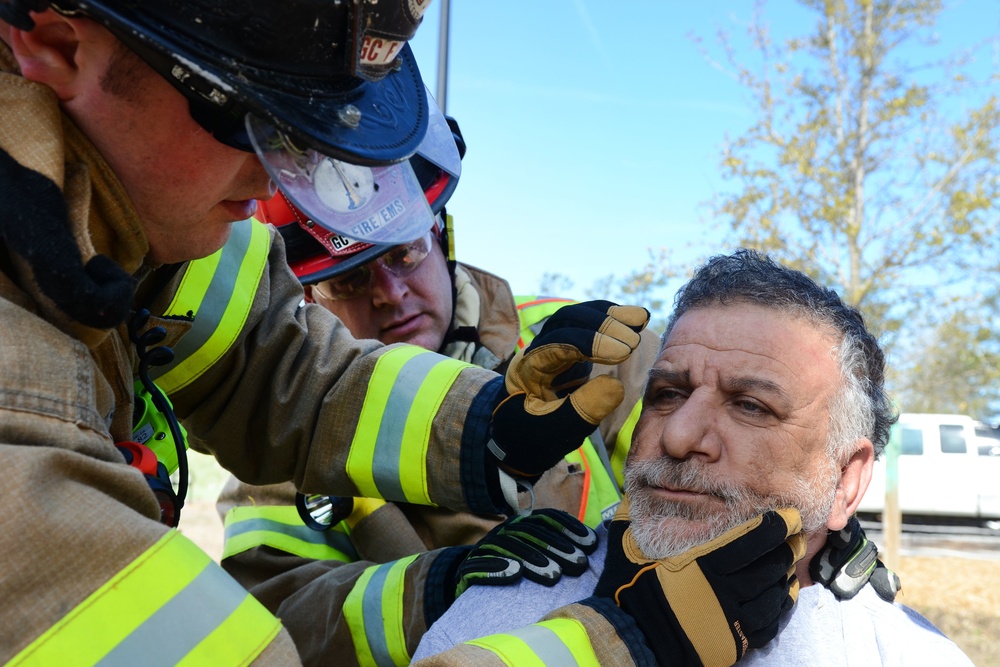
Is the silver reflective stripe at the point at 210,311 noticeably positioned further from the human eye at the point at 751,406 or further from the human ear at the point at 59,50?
the human eye at the point at 751,406

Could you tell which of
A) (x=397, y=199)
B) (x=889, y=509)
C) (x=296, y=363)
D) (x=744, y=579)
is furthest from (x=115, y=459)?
(x=889, y=509)

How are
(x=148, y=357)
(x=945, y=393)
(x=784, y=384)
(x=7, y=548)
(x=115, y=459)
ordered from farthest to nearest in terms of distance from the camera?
(x=945, y=393), (x=784, y=384), (x=148, y=357), (x=115, y=459), (x=7, y=548)

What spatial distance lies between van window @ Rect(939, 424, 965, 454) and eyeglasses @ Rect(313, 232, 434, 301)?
14497 mm

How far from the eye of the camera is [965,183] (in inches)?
394

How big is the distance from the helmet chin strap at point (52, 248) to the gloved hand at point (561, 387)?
3.32ft

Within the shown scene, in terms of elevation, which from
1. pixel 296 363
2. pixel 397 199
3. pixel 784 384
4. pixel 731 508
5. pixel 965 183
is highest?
pixel 397 199

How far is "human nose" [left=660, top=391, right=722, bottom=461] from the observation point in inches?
91.3

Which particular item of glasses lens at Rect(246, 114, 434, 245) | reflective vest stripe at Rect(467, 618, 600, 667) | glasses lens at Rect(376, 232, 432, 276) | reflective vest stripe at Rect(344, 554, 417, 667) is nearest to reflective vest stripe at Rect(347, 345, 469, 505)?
reflective vest stripe at Rect(344, 554, 417, 667)

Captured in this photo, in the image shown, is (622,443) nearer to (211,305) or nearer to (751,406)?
(751,406)

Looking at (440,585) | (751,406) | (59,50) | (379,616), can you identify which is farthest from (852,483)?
(59,50)

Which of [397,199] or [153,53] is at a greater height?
[153,53]

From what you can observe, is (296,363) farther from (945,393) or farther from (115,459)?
(945,393)

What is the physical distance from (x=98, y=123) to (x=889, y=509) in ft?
29.9

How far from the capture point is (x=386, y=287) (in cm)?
351
